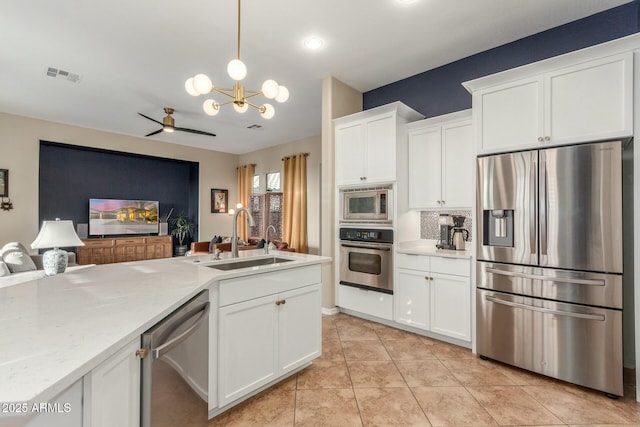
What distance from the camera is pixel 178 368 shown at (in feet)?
3.91

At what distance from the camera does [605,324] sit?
201 centimetres

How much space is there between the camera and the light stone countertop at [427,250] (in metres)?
2.81

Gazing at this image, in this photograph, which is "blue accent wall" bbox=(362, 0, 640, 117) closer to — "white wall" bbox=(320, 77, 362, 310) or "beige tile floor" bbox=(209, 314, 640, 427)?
"white wall" bbox=(320, 77, 362, 310)

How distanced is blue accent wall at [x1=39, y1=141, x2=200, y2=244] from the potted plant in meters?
0.18

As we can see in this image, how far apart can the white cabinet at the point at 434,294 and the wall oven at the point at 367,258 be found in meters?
0.13

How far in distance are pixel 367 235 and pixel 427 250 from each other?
0.66 metres

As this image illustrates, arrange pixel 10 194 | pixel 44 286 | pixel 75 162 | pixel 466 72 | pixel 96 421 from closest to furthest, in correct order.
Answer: pixel 96 421, pixel 44 286, pixel 466 72, pixel 10 194, pixel 75 162

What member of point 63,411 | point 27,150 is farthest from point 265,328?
point 27,150

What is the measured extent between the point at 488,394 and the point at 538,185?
158cm

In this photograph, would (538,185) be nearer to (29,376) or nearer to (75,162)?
(29,376)

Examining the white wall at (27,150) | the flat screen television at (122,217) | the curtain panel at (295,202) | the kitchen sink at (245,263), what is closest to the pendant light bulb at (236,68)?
the kitchen sink at (245,263)

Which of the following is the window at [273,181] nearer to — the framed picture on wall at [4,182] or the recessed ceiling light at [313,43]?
the recessed ceiling light at [313,43]

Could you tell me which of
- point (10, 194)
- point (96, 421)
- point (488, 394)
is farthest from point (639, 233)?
point (10, 194)

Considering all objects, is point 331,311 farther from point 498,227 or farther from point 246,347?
point 498,227
